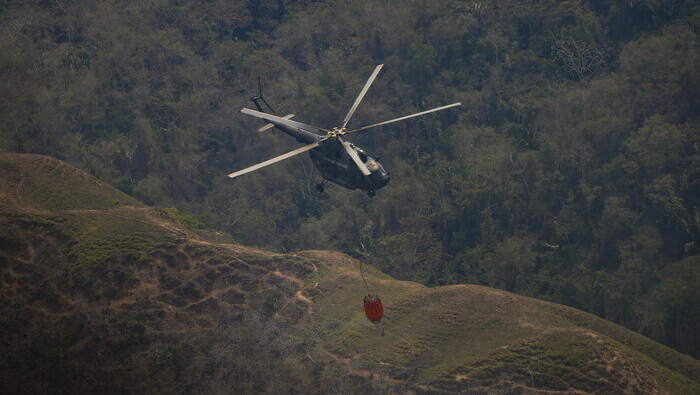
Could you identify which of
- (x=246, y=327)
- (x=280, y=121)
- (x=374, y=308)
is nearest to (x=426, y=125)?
(x=280, y=121)

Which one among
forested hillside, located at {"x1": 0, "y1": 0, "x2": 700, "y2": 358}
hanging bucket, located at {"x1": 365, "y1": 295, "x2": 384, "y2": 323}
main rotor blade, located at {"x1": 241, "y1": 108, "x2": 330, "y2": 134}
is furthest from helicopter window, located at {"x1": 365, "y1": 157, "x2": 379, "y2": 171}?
forested hillside, located at {"x1": 0, "y1": 0, "x2": 700, "y2": 358}

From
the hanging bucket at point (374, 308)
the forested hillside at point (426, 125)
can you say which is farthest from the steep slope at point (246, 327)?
the forested hillside at point (426, 125)

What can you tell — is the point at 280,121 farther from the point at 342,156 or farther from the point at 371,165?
the point at 371,165

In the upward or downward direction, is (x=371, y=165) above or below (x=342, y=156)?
above

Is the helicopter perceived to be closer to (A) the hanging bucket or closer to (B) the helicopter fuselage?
(B) the helicopter fuselage

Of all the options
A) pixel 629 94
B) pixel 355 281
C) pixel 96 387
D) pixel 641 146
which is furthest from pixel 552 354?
pixel 629 94

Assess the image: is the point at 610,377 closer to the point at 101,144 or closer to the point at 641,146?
the point at 641,146
